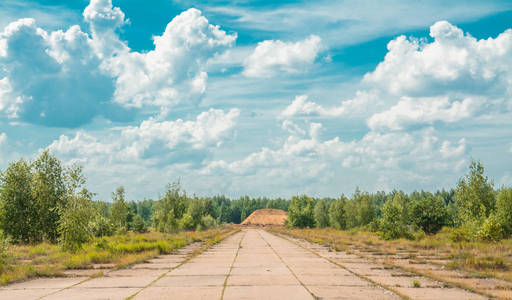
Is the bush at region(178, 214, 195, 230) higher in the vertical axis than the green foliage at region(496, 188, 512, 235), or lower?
lower

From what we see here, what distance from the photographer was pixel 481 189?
42.9 metres

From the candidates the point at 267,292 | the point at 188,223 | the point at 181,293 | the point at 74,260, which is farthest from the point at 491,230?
the point at 188,223

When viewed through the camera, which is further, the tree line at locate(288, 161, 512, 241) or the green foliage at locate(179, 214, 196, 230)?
the green foliage at locate(179, 214, 196, 230)

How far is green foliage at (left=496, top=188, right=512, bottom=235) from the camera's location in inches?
1499

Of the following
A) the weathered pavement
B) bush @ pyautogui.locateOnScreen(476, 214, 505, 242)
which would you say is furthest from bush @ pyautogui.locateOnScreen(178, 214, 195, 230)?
the weathered pavement

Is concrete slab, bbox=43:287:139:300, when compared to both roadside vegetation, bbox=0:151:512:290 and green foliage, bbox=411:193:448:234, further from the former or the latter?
green foliage, bbox=411:193:448:234

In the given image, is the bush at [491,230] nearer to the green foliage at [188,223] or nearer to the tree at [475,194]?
the tree at [475,194]

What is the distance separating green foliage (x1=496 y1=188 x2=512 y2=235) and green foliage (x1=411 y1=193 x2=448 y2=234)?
21.9 feet

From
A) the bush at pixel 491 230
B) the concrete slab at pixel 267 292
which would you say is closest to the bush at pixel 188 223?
the bush at pixel 491 230

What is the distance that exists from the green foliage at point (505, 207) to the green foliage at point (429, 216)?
263 inches

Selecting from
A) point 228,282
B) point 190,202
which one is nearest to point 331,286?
point 228,282

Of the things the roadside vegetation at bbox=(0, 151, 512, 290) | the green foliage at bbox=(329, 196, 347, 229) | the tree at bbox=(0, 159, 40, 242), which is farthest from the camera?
the green foliage at bbox=(329, 196, 347, 229)

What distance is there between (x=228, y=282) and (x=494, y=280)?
32.6 feet

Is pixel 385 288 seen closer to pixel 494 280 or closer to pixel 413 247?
pixel 494 280
